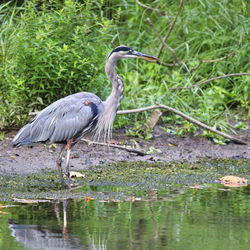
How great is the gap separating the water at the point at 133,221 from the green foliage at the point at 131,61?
7.83ft

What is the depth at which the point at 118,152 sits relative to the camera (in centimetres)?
785

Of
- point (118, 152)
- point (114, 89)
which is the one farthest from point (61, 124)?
point (118, 152)

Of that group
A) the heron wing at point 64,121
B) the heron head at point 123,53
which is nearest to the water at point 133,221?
the heron wing at point 64,121

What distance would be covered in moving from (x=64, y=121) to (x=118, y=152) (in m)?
1.44

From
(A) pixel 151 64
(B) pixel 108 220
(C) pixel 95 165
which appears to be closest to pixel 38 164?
(C) pixel 95 165

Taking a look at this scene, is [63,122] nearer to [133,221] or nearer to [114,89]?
[114,89]

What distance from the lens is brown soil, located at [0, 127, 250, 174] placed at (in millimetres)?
7176

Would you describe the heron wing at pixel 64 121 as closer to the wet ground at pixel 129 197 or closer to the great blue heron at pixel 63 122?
the great blue heron at pixel 63 122

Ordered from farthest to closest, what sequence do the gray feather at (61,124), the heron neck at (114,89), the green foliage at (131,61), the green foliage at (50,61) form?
1. the green foliage at (131,61)
2. the green foliage at (50,61)
3. the heron neck at (114,89)
4. the gray feather at (61,124)

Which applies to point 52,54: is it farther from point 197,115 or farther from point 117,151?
point 197,115

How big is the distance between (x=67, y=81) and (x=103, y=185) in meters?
2.13

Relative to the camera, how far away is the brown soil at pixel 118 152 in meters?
7.18

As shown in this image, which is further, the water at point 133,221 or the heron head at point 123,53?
the heron head at point 123,53

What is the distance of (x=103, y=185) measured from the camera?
6086 mm
